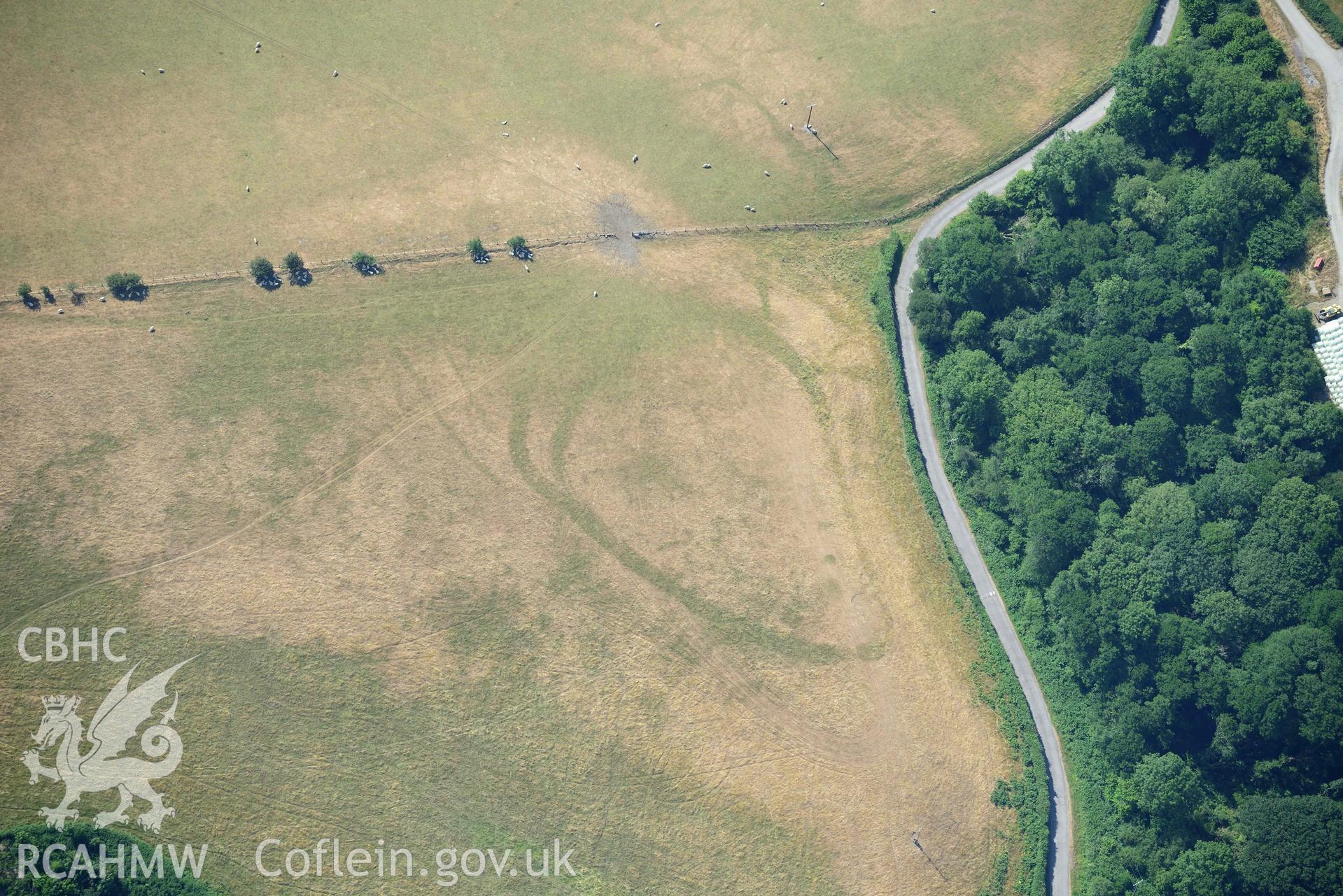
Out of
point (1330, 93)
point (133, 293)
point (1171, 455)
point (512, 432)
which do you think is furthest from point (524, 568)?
point (1330, 93)

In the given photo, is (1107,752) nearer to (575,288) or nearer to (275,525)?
(575,288)

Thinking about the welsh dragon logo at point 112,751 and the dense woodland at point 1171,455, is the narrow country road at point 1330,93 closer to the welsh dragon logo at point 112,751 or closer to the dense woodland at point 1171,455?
the dense woodland at point 1171,455

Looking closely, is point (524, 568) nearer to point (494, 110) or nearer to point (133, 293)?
point (133, 293)

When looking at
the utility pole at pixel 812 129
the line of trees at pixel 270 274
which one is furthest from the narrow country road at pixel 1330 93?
the line of trees at pixel 270 274

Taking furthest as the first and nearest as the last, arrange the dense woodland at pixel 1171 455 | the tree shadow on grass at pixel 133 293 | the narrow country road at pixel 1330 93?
the tree shadow on grass at pixel 133 293 < the narrow country road at pixel 1330 93 < the dense woodland at pixel 1171 455

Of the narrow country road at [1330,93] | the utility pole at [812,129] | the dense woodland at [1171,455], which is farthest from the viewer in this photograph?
the utility pole at [812,129]

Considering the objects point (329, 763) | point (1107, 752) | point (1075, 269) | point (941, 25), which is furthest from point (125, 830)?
point (941, 25)

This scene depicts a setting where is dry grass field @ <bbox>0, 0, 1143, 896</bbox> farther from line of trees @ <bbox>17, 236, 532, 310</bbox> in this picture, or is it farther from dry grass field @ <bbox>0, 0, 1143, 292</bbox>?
line of trees @ <bbox>17, 236, 532, 310</bbox>
